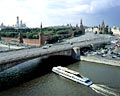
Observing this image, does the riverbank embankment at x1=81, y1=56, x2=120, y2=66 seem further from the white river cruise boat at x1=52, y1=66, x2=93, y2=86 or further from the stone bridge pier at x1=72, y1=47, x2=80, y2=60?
the white river cruise boat at x1=52, y1=66, x2=93, y2=86

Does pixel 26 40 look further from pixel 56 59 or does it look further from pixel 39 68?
pixel 39 68

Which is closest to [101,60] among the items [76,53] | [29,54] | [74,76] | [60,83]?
[76,53]

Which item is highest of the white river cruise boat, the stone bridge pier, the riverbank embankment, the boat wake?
the stone bridge pier

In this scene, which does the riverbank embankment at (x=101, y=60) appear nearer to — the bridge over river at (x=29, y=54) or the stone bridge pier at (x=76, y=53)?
the stone bridge pier at (x=76, y=53)

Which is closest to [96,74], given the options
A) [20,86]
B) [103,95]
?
[103,95]

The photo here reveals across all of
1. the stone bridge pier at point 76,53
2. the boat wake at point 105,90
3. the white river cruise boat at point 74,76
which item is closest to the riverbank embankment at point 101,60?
the stone bridge pier at point 76,53

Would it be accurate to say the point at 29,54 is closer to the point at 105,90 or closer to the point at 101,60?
the point at 105,90

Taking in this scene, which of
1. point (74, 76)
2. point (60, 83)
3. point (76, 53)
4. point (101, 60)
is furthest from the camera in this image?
point (76, 53)

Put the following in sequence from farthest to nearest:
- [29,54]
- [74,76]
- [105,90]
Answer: [29,54]
[74,76]
[105,90]

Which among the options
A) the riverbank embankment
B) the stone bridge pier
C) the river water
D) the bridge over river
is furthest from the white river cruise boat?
the stone bridge pier
